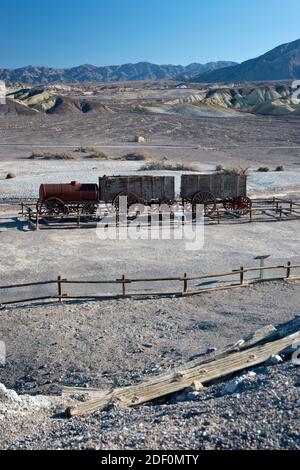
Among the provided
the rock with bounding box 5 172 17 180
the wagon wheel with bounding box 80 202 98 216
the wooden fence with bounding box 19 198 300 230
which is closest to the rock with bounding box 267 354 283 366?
the wooden fence with bounding box 19 198 300 230

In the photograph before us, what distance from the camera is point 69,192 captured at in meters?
24.5

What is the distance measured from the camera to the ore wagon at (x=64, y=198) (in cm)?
2430

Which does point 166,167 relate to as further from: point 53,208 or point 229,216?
point 53,208

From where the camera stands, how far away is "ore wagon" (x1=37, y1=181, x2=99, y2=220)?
24.3 metres

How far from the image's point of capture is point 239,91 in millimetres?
150375

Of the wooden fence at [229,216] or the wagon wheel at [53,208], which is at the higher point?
the wagon wheel at [53,208]

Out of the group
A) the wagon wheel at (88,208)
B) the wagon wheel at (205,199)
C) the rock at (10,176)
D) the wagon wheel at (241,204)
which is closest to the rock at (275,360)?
the wagon wheel at (88,208)

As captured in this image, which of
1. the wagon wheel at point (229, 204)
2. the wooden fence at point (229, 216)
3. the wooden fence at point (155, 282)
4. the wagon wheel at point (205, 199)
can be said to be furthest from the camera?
the wagon wheel at point (229, 204)

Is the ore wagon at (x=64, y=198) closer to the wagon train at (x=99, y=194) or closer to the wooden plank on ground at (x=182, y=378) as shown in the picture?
the wagon train at (x=99, y=194)

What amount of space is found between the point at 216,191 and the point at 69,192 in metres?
6.94

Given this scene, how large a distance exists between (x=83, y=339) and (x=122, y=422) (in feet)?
15.7

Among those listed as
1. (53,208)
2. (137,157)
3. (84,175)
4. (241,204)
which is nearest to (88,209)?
(53,208)

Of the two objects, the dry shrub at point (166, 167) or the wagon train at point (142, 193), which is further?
the dry shrub at point (166, 167)

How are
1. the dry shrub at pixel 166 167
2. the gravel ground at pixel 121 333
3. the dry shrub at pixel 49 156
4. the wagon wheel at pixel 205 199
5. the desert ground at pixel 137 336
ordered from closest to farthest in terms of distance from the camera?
1. the desert ground at pixel 137 336
2. the gravel ground at pixel 121 333
3. the wagon wheel at pixel 205 199
4. the dry shrub at pixel 166 167
5. the dry shrub at pixel 49 156
